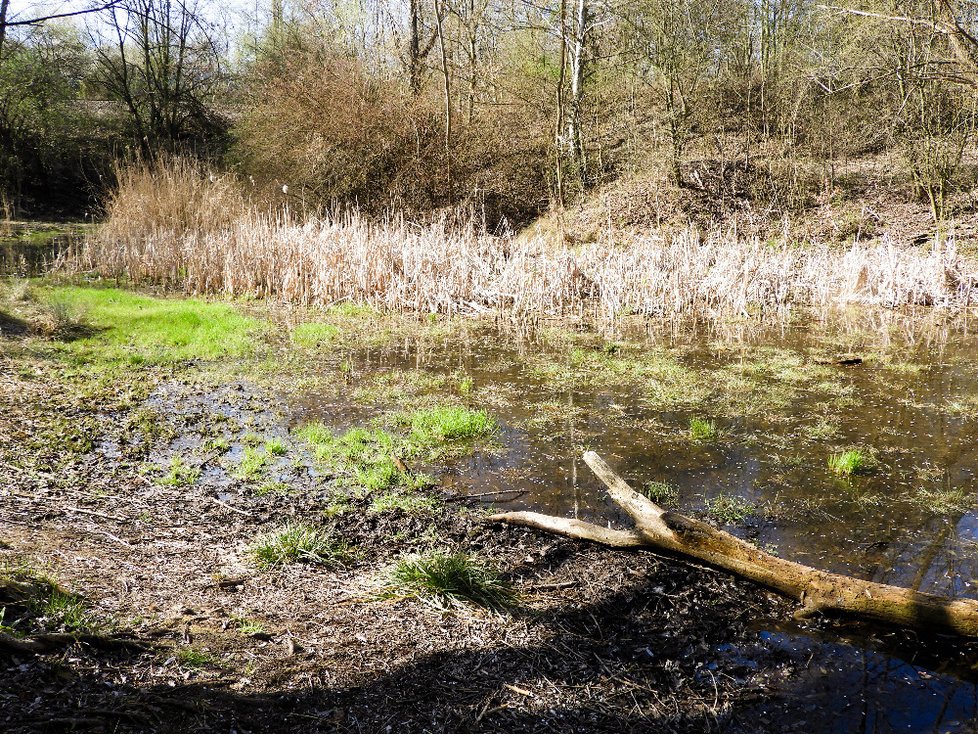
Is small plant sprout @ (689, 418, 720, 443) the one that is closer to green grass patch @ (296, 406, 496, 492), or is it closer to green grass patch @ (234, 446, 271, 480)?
green grass patch @ (296, 406, 496, 492)

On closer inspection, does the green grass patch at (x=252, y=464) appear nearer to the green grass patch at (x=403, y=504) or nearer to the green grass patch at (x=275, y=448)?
the green grass patch at (x=275, y=448)

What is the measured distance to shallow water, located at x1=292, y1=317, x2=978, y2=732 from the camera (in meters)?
2.86

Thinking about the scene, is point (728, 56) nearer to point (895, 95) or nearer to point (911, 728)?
point (895, 95)

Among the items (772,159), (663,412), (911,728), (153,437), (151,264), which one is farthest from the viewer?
(772,159)

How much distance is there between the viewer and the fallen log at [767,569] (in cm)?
302

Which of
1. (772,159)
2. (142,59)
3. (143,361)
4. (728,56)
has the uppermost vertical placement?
(142,59)

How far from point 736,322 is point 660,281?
1285 mm

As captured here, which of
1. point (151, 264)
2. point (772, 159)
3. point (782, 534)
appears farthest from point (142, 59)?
point (782, 534)

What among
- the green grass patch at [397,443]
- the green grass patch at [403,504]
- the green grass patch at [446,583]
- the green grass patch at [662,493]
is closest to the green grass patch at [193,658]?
the green grass patch at [446,583]

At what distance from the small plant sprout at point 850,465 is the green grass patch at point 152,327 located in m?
5.96

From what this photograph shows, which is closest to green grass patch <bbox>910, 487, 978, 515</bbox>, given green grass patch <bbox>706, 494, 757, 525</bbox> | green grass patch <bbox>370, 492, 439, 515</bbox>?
green grass patch <bbox>706, 494, 757, 525</bbox>

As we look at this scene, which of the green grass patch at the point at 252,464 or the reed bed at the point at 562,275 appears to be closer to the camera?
the green grass patch at the point at 252,464

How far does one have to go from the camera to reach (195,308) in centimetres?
1052

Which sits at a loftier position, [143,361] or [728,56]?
[728,56]
